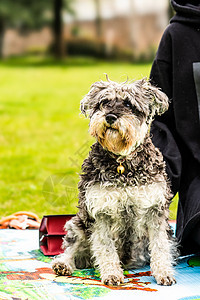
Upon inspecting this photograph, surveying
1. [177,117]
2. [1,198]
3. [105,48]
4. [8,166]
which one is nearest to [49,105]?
[8,166]

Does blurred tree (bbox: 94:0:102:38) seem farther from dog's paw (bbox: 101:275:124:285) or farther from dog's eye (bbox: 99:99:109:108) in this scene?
dog's paw (bbox: 101:275:124:285)

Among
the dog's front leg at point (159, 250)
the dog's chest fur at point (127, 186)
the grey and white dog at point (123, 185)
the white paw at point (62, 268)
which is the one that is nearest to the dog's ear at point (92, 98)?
the grey and white dog at point (123, 185)

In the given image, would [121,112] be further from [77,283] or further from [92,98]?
[77,283]

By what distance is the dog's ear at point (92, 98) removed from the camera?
3635 mm

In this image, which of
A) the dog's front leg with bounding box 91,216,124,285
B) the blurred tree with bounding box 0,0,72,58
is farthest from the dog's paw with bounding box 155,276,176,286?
the blurred tree with bounding box 0,0,72,58

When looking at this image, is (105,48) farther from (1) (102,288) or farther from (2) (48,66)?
(1) (102,288)

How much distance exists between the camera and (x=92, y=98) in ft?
12.2

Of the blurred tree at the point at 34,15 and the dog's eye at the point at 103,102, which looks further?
the blurred tree at the point at 34,15

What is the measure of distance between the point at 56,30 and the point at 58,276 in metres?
28.3

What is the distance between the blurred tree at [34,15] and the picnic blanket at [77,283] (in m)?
26.5

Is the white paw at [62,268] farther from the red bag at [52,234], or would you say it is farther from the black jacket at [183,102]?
the black jacket at [183,102]

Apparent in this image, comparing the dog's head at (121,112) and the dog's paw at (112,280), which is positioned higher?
the dog's head at (121,112)

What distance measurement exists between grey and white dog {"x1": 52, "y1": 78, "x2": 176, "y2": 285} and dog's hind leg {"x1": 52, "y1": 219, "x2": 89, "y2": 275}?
12mm

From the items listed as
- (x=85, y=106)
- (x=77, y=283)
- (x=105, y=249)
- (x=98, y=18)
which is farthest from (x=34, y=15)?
(x=77, y=283)
